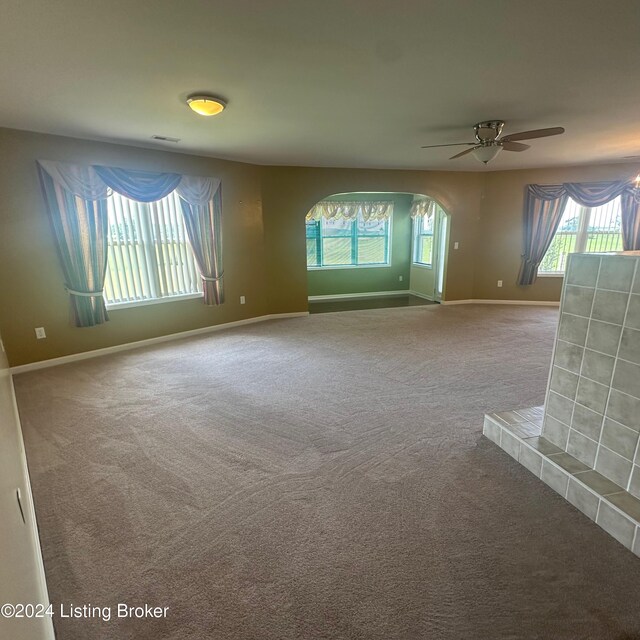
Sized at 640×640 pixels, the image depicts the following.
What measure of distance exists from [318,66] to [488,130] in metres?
2.00

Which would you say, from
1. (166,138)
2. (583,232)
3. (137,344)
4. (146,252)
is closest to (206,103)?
(166,138)

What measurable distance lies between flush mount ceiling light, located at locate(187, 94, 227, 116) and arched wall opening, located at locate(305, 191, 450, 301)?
479cm

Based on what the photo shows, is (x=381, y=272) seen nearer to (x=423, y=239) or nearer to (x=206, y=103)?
(x=423, y=239)

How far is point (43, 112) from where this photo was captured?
281 centimetres

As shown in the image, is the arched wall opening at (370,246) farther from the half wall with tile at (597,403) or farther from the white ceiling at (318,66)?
the half wall with tile at (597,403)

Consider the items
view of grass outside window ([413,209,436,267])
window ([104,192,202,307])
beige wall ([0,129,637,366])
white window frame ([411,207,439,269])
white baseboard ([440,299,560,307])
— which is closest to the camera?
beige wall ([0,129,637,366])

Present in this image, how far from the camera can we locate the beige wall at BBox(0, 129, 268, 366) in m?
3.35

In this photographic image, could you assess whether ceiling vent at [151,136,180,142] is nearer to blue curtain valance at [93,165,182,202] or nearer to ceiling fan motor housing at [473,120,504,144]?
blue curtain valance at [93,165,182,202]

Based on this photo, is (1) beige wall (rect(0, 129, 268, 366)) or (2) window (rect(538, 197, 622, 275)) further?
(2) window (rect(538, 197, 622, 275))

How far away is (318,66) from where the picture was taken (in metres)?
2.10

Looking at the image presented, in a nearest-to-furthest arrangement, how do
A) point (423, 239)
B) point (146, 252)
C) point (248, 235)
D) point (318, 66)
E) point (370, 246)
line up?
point (318, 66) < point (146, 252) < point (248, 235) < point (423, 239) < point (370, 246)

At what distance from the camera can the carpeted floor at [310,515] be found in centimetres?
128

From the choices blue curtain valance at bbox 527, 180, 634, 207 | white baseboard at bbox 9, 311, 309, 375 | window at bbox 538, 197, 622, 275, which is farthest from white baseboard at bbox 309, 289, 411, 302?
blue curtain valance at bbox 527, 180, 634, 207

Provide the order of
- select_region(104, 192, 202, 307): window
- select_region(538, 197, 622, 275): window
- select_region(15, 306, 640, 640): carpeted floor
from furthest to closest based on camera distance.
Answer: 1. select_region(538, 197, 622, 275): window
2. select_region(104, 192, 202, 307): window
3. select_region(15, 306, 640, 640): carpeted floor
